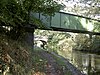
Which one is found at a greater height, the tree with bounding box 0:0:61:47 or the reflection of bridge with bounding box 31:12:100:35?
the tree with bounding box 0:0:61:47

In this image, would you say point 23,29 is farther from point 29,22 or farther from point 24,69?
point 24,69

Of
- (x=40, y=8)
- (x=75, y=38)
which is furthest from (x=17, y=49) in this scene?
(x=75, y=38)

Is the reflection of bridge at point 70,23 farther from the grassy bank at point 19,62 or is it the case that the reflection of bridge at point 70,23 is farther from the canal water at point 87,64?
the grassy bank at point 19,62

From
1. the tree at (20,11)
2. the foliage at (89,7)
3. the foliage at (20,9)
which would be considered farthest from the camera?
the foliage at (89,7)

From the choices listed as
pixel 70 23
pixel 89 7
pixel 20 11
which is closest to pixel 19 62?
pixel 20 11

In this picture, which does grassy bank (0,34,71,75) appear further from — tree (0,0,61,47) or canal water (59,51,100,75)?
canal water (59,51,100,75)

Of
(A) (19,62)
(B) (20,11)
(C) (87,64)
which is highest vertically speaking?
(B) (20,11)

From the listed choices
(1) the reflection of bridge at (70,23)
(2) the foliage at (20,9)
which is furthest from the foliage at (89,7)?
(2) the foliage at (20,9)

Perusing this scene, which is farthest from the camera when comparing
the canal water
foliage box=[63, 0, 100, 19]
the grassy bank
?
foliage box=[63, 0, 100, 19]

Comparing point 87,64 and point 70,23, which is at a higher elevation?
point 70,23

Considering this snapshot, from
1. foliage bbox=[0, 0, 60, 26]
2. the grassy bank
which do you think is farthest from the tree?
the grassy bank

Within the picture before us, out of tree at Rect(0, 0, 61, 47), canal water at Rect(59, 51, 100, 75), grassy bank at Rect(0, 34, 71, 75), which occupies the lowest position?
canal water at Rect(59, 51, 100, 75)

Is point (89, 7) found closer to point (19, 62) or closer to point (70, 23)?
point (70, 23)

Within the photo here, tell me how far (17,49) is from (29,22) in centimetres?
208
